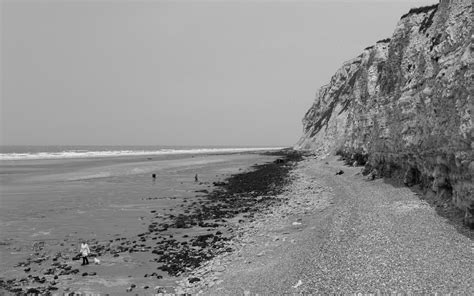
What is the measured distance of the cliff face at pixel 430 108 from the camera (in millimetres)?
14938

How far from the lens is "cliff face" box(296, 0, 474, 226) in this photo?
1494 centimetres

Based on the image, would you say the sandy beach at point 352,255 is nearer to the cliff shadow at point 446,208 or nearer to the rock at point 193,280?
the cliff shadow at point 446,208

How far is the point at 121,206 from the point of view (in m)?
31.7

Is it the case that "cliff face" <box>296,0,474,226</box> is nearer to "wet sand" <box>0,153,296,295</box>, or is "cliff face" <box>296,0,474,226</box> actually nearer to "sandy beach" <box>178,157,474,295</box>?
"sandy beach" <box>178,157,474,295</box>

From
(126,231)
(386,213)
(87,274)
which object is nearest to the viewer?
(87,274)

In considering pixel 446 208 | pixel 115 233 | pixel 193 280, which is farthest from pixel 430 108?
pixel 115 233

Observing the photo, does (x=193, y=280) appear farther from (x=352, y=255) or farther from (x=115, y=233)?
(x=115, y=233)

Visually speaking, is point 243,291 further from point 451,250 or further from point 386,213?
point 386,213

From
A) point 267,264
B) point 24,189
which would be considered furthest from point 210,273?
point 24,189

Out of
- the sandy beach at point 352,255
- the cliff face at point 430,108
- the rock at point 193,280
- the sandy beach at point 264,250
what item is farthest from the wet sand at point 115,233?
the cliff face at point 430,108

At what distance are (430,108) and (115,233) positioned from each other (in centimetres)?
2232

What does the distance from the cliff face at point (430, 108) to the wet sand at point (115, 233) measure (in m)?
12.4

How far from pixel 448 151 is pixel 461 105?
2.71 meters

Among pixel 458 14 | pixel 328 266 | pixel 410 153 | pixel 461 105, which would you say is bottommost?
pixel 328 266
